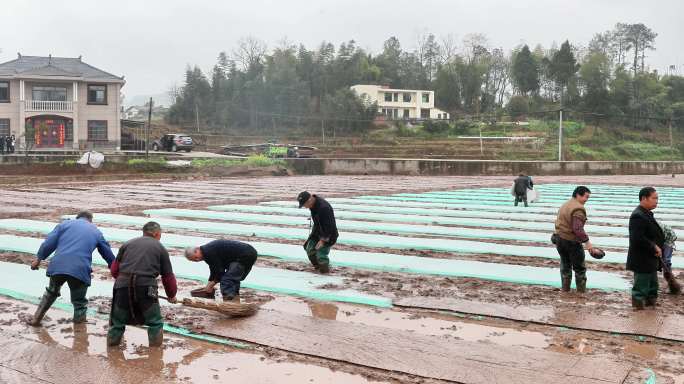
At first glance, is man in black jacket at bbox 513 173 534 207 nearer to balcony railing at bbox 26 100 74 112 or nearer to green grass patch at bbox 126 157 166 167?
green grass patch at bbox 126 157 166 167

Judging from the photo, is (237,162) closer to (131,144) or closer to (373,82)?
(131,144)

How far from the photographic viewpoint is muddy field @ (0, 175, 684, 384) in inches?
203

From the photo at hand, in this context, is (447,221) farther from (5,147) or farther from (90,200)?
(5,147)

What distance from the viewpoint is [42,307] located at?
6344 millimetres

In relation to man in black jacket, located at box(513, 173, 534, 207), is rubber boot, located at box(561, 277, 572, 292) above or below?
below

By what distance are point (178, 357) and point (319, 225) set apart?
10.5 ft

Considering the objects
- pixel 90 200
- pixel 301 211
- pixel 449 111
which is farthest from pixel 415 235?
pixel 449 111

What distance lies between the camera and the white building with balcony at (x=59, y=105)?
38969 millimetres

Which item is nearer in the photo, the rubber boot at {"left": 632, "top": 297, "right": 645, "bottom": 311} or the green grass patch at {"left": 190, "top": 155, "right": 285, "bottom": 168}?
the rubber boot at {"left": 632, "top": 297, "right": 645, "bottom": 311}

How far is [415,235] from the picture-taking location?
41.0ft

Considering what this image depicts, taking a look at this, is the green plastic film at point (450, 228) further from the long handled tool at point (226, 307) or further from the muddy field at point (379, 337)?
the long handled tool at point (226, 307)

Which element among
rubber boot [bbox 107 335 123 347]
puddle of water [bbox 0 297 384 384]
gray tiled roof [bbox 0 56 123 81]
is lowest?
puddle of water [bbox 0 297 384 384]

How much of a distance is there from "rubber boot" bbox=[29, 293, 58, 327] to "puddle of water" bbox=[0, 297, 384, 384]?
0.07m

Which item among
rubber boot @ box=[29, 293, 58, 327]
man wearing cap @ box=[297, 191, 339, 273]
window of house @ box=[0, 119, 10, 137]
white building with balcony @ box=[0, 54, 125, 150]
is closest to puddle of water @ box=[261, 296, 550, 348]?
man wearing cap @ box=[297, 191, 339, 273]
